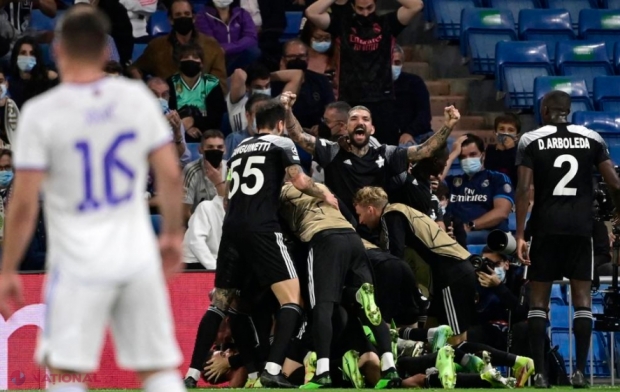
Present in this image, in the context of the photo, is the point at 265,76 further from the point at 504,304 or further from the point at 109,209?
the point at 109,209

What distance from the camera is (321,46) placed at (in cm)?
1462

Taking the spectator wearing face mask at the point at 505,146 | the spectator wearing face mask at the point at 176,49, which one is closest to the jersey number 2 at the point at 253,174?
the spectator wearing face mask at the point at 176,49

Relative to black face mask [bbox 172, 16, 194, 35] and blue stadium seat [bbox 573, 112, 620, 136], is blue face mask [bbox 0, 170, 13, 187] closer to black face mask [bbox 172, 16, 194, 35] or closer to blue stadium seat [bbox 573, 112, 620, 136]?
black face mask [bbox 172, 16, 194, 35]

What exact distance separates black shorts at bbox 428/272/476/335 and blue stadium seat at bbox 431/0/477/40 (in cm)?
612

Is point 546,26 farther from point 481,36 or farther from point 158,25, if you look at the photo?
point 158,25

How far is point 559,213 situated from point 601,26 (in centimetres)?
741

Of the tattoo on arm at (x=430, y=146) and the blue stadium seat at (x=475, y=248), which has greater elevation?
the tattoo on arm at (x=430, y=146)

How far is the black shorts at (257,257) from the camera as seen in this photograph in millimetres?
10008

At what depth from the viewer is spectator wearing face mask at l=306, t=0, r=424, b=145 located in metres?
13.6

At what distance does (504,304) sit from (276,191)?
2413mm

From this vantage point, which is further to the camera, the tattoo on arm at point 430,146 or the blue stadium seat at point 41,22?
the blue stadium seat at point 41,22

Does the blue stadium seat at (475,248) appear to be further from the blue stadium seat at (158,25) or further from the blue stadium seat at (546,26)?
the blue stadium seat at (158,25)

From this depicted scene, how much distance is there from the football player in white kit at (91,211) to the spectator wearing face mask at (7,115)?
8.20 metres

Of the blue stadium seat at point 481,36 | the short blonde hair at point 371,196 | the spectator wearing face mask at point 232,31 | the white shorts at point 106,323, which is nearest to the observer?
the white shorts at point 106,323
